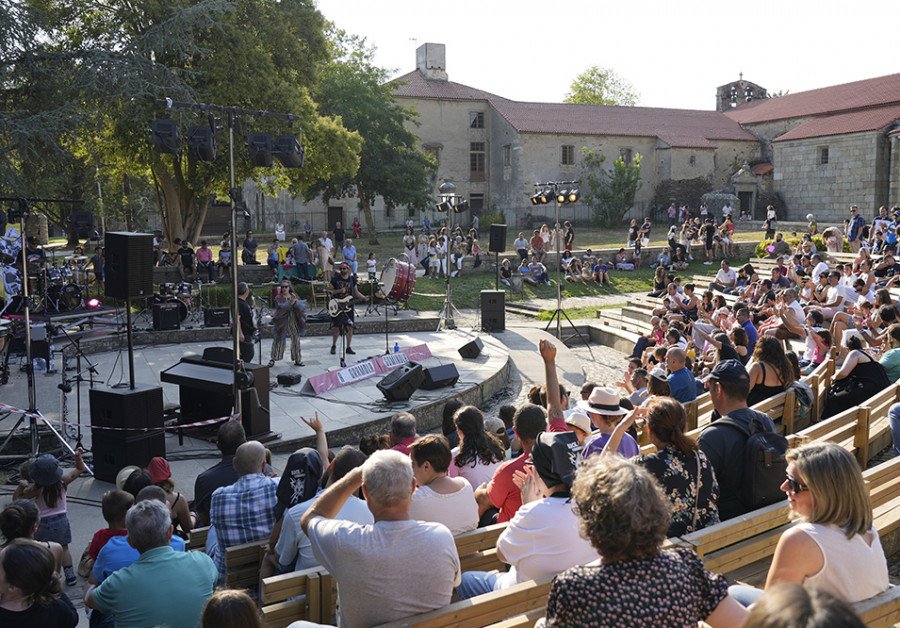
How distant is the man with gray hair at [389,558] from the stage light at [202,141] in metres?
7.34

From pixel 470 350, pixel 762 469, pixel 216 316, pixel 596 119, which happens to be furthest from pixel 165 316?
pixel 596 119

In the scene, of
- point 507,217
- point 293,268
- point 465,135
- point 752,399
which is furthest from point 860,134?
point 752,399

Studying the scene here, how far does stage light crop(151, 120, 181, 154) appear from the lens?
9672 mm

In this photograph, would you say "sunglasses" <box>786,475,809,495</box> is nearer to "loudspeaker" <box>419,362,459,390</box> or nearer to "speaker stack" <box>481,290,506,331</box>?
"loudspeaker" <box>419,362,459,390</box>

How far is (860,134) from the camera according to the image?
37.0 m

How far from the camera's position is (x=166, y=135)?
966 cm

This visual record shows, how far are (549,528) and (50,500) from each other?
4.12m

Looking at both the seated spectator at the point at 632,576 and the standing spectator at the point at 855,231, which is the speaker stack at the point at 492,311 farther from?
the seated spectator at the point at 632,576

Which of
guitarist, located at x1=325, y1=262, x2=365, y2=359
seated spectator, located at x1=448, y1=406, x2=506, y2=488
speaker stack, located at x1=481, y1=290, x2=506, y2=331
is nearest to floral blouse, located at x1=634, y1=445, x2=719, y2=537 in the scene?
seated spectator, located at x1=448, y1=406, x2=506, y2=488

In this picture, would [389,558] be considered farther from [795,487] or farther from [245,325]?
[245,325]

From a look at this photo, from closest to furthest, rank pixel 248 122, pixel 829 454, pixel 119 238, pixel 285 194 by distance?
pixel 829 454 < pixel 119 238 < pixel 248 122 < pixel 285 194

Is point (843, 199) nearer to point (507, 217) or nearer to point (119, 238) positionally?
point (507, 217)

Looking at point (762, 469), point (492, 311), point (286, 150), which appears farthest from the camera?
point (492, 311)

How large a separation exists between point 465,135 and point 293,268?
89.3ft
